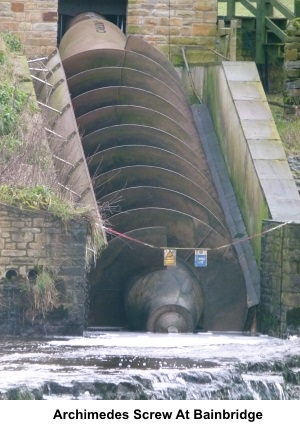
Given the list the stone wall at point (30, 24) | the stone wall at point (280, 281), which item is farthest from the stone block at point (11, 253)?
the stone wall at point (30, 24)

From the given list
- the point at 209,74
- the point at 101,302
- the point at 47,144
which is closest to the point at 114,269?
the point at 101,302

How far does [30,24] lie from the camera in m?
32.8

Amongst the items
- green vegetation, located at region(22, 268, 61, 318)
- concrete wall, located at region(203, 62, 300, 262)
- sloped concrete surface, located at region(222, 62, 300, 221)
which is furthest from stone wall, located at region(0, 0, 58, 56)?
green vegetation, located at region(22, 268, 61, 318)

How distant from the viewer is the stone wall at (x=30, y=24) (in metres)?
32.6

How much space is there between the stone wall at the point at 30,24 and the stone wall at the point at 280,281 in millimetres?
8084

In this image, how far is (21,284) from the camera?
24.0 meters

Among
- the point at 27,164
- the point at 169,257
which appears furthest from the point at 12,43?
the point at 169,257

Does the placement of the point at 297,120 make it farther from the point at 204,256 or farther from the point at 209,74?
the point at 204,256

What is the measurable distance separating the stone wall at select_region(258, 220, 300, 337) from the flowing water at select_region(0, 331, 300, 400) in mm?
1298

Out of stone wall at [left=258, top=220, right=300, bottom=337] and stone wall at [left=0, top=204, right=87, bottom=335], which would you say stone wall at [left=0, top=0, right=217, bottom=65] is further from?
stone wall at [left=0, top=204, right=87, bottom=335]

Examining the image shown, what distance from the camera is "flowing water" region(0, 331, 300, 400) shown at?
750 inches

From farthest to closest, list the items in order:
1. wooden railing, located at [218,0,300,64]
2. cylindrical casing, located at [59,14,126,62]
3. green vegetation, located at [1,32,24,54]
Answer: wooden railing, located at [218,0,300,64], green vegetation, located at [1,32,24,54], cylindrical casing, located at [59,14,126,62]

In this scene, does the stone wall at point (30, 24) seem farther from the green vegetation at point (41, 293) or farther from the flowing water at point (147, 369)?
the flowing water at point (147, 369)

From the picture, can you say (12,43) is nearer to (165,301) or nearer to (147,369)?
(165,301)
